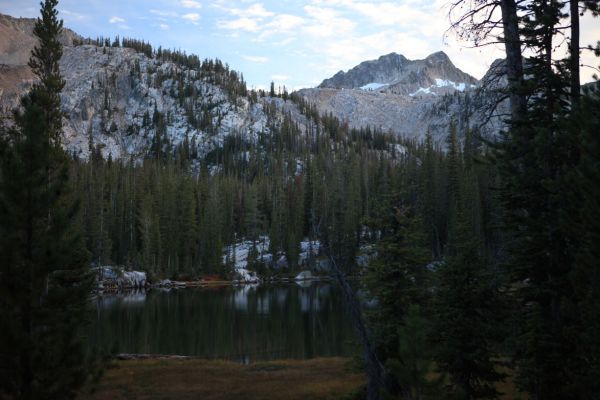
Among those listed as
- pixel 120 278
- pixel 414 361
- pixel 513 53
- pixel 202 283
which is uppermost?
pixel 513 53

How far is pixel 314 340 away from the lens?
4016 centimetres

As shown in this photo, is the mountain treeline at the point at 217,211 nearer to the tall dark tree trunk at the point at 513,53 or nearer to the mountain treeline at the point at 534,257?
the mountain treeline at the point at 534,257

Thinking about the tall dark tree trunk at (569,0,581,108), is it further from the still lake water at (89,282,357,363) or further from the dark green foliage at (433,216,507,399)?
the still lake water at (89,282,357,363)

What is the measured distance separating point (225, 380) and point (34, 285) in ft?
51.1

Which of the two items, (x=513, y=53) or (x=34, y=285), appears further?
(x=513, y=53)

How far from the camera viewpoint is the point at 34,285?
10.1 m

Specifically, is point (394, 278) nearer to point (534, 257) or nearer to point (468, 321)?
point (468, 321)

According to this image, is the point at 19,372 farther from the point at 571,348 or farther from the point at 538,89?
the point at 538,89

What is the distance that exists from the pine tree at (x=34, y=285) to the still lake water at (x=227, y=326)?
10125 millimetres

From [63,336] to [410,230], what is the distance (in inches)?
520

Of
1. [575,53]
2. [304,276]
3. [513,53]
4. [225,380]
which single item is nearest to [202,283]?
[304,276]

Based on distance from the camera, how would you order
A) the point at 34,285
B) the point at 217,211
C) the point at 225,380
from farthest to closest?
the point at 217,211 → the point at 225,380 → the point at 34,285

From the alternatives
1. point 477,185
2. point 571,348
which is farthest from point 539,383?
point 477,185

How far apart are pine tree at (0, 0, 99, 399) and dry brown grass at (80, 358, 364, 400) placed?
27.5 ft
